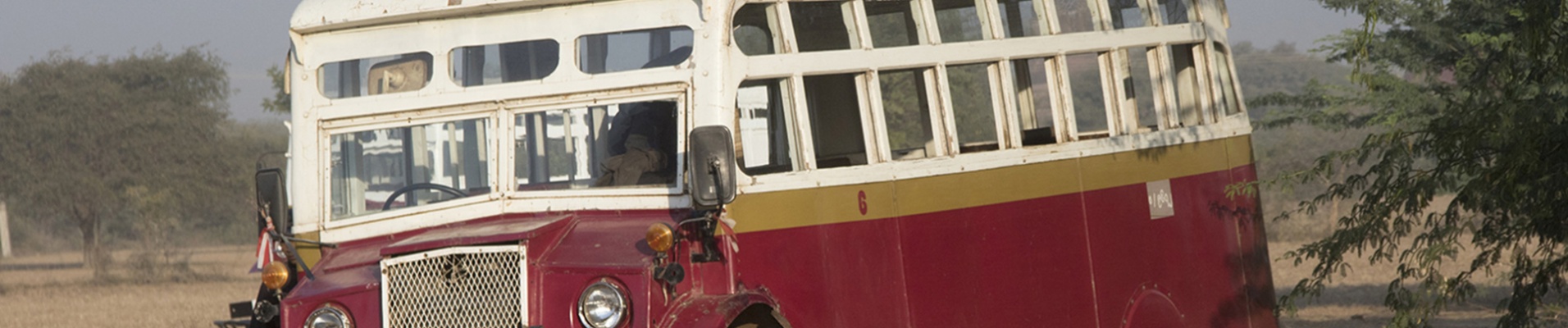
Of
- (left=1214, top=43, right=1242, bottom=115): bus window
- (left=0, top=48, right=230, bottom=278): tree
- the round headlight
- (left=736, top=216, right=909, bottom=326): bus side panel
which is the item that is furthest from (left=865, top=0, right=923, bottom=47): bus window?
(left=0, top=48, right=230, bottom=278): tree

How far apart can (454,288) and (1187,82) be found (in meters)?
4.29

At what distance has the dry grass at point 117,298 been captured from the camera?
864 inches

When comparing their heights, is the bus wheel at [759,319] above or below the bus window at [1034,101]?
below

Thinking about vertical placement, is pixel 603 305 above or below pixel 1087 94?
below

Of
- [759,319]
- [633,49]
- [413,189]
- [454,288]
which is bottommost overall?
[759,319]

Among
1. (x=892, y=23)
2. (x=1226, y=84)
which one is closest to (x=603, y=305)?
(x=892, y=23)

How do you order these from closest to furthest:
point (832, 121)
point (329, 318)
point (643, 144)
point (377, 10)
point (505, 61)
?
point (329, 318), point (643, 144), point (505, 61), point (377, 10), point (832, 121)

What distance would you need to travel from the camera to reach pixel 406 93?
749 cm

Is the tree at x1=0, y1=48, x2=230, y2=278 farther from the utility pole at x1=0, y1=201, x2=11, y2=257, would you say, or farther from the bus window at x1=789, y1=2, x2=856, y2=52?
the bus window at x1=789, y1=2, x2=856, y2=52

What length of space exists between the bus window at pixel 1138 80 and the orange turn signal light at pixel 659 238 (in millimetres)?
3054

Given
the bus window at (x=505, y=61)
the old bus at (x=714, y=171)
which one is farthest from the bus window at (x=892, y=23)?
the bus window at (x=505, y=61)

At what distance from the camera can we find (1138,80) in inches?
351

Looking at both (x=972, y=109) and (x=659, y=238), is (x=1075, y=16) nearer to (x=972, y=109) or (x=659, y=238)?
(x=972, y=109)

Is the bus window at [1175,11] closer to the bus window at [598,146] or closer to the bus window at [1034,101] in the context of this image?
the bus window at [1034,101]
